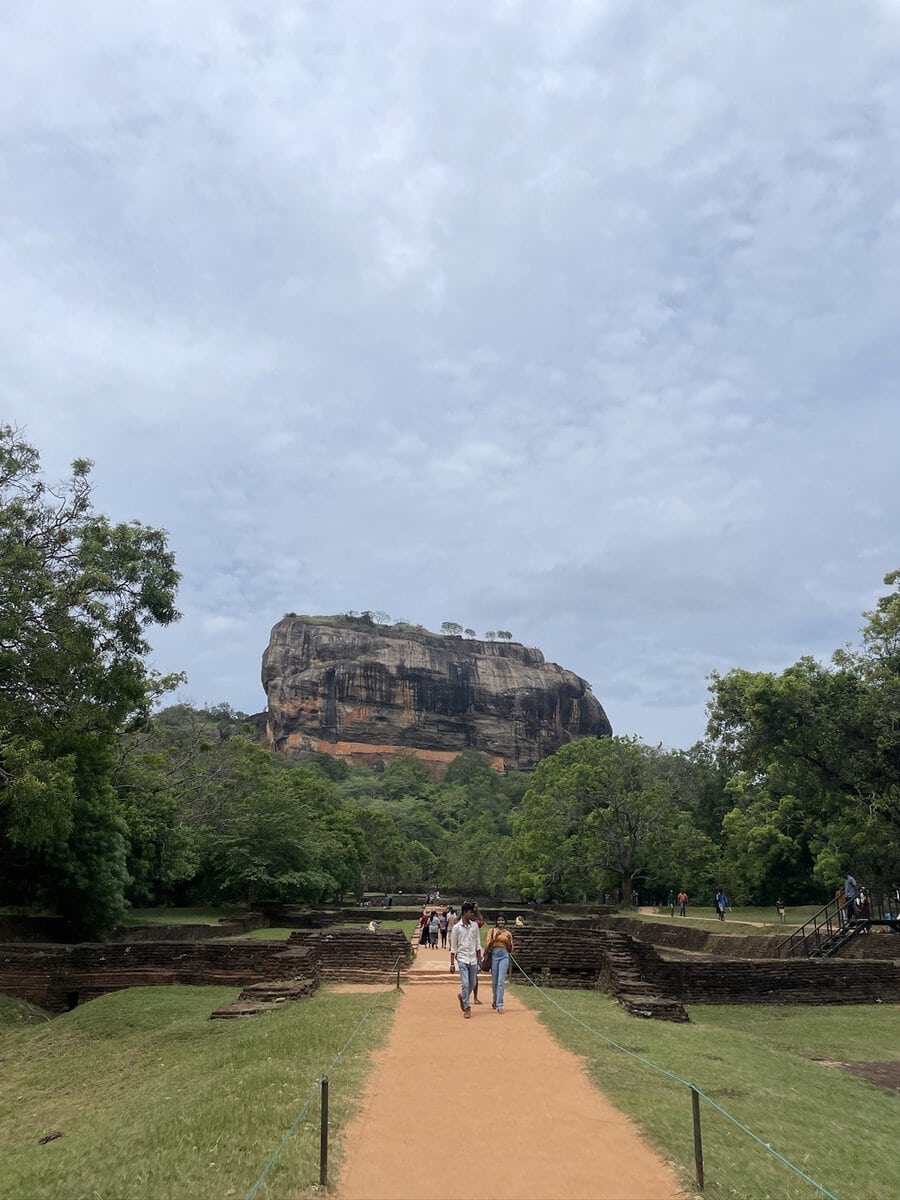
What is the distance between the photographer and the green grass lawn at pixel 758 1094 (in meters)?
5.81

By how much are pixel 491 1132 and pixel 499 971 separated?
202 inches

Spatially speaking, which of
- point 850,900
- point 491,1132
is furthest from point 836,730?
point 491,1132

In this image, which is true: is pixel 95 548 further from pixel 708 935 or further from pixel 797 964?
pixel 708 935

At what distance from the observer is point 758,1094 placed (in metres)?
8.09

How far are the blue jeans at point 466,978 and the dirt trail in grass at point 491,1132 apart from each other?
1.42 meters

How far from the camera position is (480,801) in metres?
90.2

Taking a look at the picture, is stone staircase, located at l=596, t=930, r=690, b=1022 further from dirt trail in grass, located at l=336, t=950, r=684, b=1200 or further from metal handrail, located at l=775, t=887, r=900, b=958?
metal handrail, located at l=775, t=887, r=900, b=958

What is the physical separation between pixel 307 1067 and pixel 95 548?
9.17 m

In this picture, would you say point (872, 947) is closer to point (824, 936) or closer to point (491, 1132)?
point (824, 936)

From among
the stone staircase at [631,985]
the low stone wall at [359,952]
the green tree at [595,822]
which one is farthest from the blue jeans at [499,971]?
the green tree at [595,822]

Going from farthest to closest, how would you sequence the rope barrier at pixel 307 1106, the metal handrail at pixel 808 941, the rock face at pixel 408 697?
the rock face at pixel 408 697 < the metal handrail at pixel 808 941 < the rope barrier at pixel 307 1106

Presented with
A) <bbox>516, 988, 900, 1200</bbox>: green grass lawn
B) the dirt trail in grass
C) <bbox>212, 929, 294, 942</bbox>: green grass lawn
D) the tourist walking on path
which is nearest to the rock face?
<bbox>212, 929, 294, 942</bbox>: green grass lawn

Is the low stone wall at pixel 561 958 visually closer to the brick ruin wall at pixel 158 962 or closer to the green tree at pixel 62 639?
the brick ruin wall at pixel 158 962

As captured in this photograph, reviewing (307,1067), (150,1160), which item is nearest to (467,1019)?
(307,1067)
